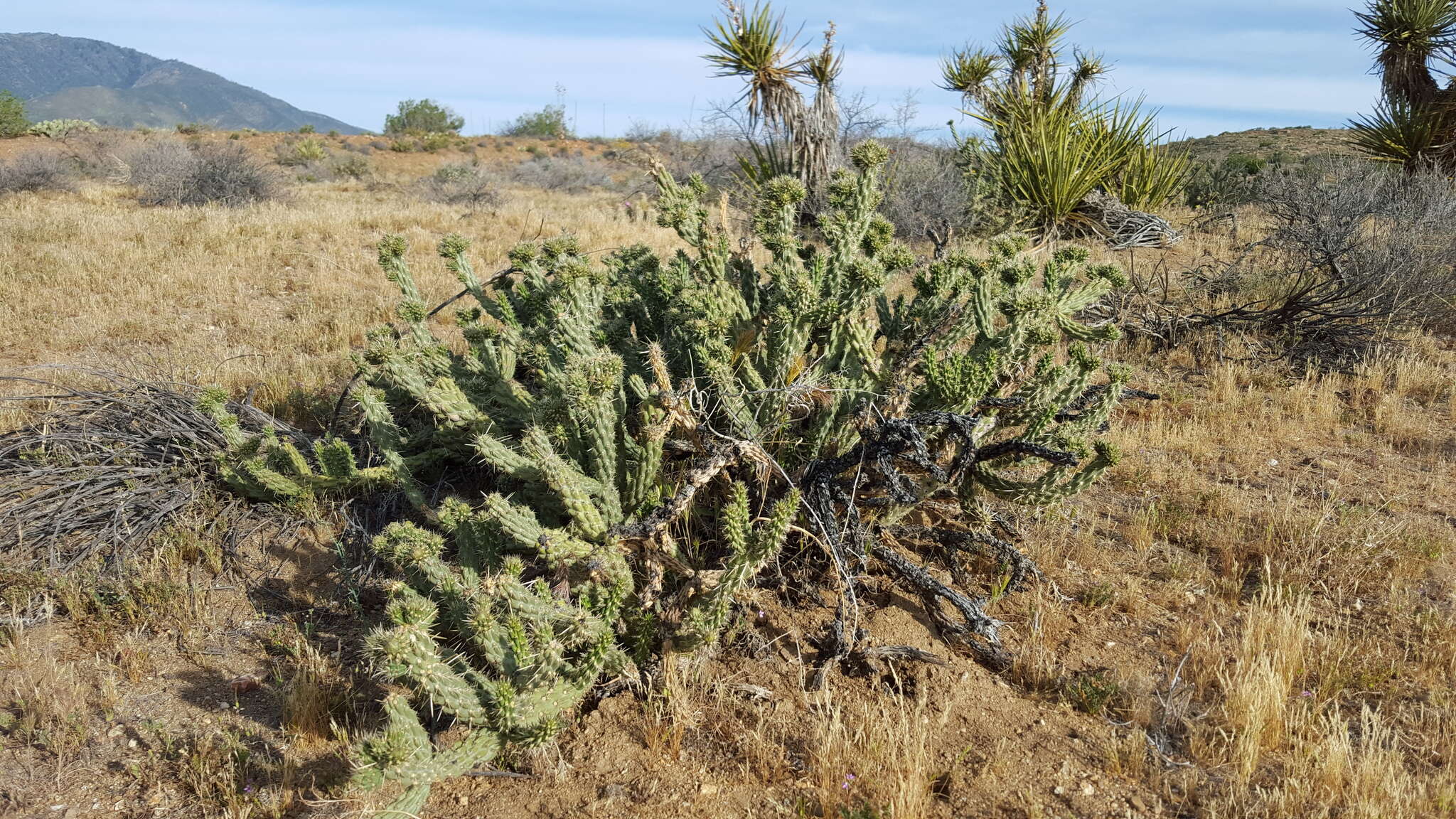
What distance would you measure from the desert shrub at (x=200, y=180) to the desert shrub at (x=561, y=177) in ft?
24.7

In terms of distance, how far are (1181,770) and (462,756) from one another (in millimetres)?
2250

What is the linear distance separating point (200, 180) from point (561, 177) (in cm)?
1138

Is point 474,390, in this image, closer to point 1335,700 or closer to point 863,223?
point 863,223

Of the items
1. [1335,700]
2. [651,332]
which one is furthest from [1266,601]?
[651,332]

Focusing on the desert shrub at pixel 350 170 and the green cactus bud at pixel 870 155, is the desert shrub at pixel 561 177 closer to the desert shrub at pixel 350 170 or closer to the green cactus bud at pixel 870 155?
the desert shrub at pixel 350 170

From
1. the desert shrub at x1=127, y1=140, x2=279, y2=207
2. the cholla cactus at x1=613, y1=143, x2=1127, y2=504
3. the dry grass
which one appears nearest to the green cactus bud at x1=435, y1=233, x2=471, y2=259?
the cholla cactus at x1=613, y1=143, x2=1127, y2=504

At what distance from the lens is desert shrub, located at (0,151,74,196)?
1468 cm

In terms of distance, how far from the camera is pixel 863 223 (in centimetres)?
377

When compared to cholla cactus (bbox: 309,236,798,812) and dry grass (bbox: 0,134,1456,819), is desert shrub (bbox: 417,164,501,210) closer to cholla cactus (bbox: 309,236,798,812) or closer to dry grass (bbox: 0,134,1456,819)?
dry grass (bbox: 0,134,1456,819)

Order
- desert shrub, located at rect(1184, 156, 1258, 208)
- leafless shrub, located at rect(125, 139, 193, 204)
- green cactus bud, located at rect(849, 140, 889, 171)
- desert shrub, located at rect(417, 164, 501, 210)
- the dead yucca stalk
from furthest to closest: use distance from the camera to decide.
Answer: desert shrub, located at rect(417, 164, 501, 210) < desert shrub, located at rect(1184, 156, 1258, 208) < leafless shrub, located at rect(125, 139, 193, 204) < the dead yucca stalk < green cactus bud, located at rect(849, 140, 889, 171)

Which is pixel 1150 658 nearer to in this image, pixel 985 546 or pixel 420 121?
pixel 985 546

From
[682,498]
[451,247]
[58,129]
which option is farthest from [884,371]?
[58,129]

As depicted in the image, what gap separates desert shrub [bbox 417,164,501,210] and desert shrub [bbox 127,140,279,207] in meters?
3.06

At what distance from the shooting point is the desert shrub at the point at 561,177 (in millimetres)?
22812
